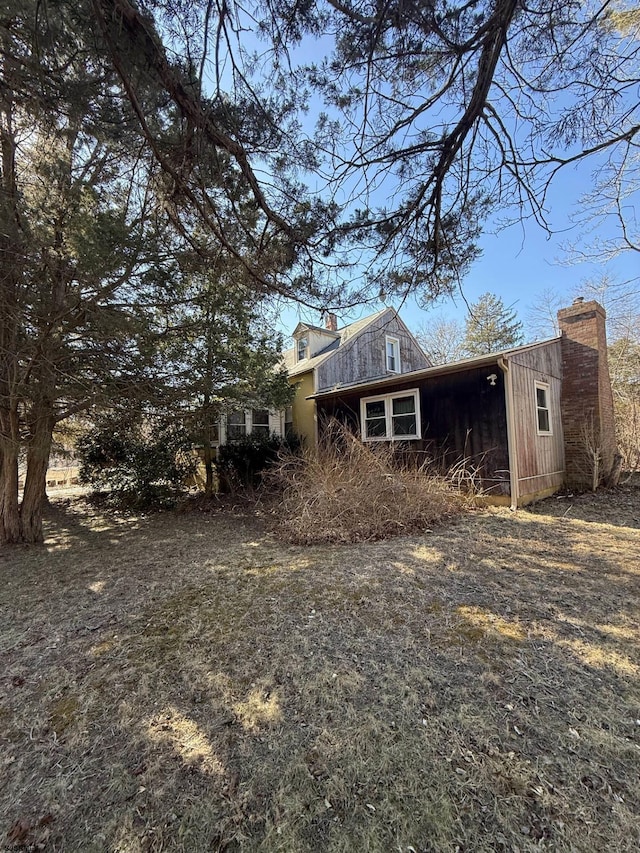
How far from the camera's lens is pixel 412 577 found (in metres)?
4.11

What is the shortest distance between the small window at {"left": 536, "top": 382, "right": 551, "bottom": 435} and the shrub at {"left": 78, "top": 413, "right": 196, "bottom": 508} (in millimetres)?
8647

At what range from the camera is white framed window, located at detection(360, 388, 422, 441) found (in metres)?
9.42

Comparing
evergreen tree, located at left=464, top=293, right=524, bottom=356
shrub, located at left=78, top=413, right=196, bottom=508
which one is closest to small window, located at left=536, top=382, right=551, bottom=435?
shrub, located at left=78, top=413, right=196, bottom=508

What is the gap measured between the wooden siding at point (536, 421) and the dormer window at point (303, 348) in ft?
27.3

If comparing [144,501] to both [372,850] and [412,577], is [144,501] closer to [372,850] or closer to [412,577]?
[412,577]

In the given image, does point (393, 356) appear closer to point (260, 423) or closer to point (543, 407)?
point (260, 423)

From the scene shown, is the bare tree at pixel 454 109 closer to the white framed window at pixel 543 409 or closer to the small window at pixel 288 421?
the white framed window at pixel 543 409

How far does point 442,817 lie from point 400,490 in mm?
5127

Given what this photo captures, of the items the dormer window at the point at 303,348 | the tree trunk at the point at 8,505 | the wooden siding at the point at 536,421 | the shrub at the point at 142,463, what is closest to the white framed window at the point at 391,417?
the wooden siding at the point at 536,421

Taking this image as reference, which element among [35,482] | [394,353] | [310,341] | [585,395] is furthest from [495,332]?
[35,482]

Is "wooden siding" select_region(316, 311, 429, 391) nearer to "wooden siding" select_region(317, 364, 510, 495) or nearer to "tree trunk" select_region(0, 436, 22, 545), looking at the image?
"wooden siding" select_region(317, 364, 510, 495)

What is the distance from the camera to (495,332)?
70.4 feet

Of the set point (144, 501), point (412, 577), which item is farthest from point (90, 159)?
point (144, 501)

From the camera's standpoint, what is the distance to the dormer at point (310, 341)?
14539 mm
